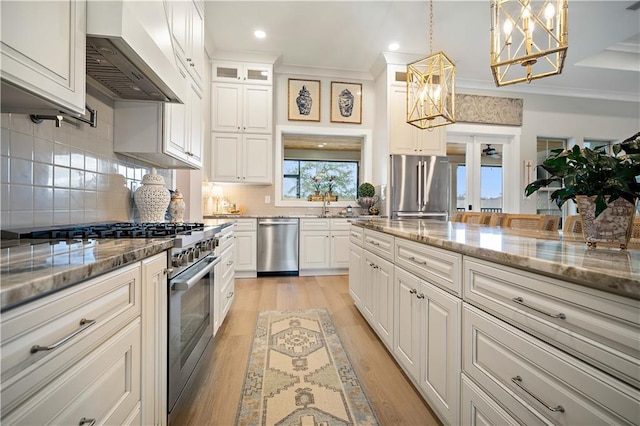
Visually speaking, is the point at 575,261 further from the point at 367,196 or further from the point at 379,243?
the point at 367,196

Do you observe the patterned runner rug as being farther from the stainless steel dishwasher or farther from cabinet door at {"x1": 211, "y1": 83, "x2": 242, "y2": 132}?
cabinet door at {"x1": 211, "y1": 83, "x2": 242, "y2": 132}

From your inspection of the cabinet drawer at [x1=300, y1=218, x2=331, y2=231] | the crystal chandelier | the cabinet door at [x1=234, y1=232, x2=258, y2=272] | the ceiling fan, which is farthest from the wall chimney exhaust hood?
the ceiling fan

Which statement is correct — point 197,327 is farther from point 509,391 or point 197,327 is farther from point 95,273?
point 509,391

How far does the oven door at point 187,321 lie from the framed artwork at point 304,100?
133 inches

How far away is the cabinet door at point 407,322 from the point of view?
1474mm

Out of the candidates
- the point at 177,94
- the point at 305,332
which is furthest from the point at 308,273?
the point at 177,94

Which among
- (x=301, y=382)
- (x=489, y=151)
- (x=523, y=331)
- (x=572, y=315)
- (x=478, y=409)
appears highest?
(x=489, y=151)

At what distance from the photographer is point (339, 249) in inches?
167

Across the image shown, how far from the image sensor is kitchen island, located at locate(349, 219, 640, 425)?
619 millimetres

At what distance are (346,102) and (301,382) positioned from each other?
13.8 feet

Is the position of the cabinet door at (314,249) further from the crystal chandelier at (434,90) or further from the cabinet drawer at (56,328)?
the cabinet drawer at (56,328)

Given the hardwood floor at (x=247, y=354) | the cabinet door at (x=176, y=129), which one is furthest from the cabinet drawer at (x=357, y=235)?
the cabinet door at (x=176, y=129)

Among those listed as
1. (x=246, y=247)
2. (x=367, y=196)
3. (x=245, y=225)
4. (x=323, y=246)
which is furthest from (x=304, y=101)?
(x=246, y=247)

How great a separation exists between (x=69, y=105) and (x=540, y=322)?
1.68 m
